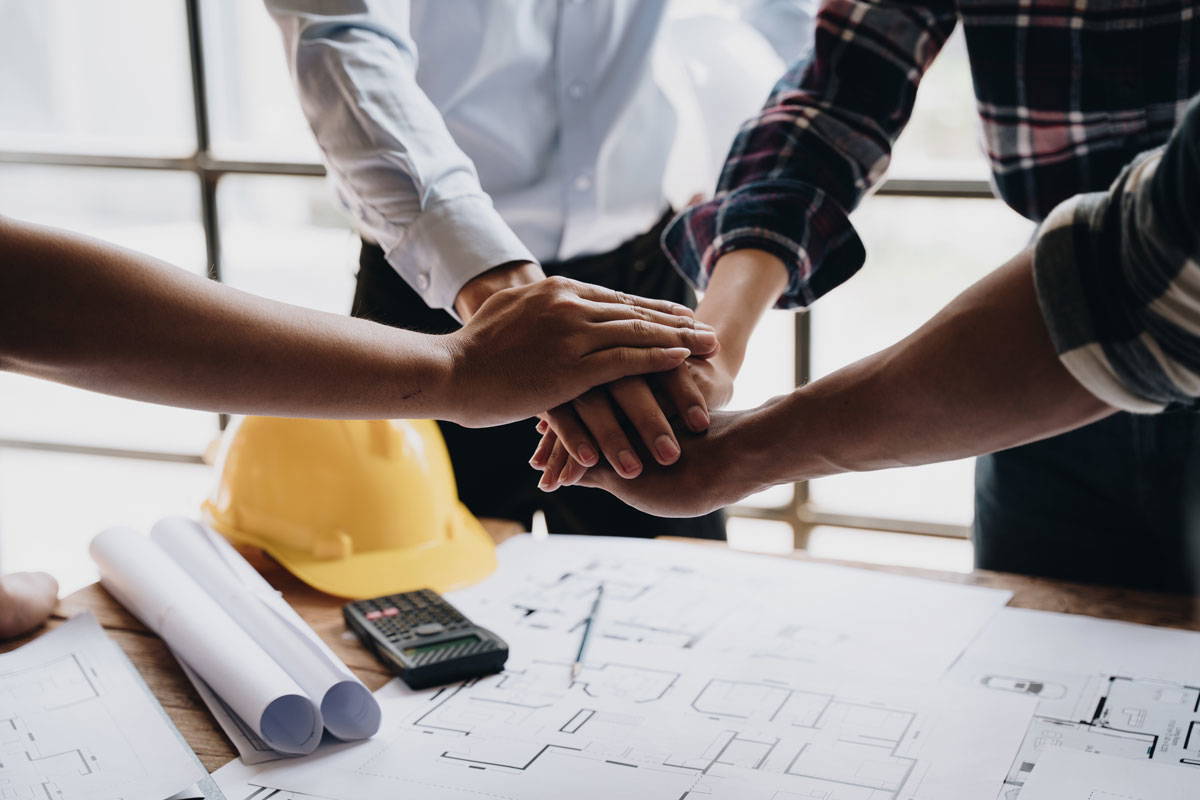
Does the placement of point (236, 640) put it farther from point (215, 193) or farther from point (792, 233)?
point (215, 193)

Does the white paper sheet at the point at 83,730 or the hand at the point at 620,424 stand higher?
the hand at the point at 620,424

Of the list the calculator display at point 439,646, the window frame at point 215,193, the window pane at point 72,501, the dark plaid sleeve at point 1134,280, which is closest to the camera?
the dark plaid sleeve at point 1134,280

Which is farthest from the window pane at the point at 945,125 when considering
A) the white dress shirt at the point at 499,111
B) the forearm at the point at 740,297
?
the forearm at the point at 740,297

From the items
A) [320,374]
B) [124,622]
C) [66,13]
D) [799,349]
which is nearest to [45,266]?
[320,374]

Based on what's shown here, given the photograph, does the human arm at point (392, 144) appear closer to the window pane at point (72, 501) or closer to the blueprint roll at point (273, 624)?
the blueprint roll at point (273, 624)

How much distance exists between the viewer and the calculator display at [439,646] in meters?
1.09

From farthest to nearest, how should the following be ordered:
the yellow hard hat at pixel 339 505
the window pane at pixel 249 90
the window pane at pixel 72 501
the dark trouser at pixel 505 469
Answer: the window pane at pixel 72 501 → the window pane at pixel 249 90 → the dark trouser at pixel 505 469 → the yellow hard hat at pixel 339 505

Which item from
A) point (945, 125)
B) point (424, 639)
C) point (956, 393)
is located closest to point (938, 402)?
point (956, 393)

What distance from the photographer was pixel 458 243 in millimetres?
1396

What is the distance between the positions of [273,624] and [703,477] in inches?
17.0

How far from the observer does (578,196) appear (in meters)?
1.76

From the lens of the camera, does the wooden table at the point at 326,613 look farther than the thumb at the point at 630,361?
No

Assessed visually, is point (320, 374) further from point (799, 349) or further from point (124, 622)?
point (799, 349)

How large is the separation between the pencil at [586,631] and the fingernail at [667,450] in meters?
0.17
